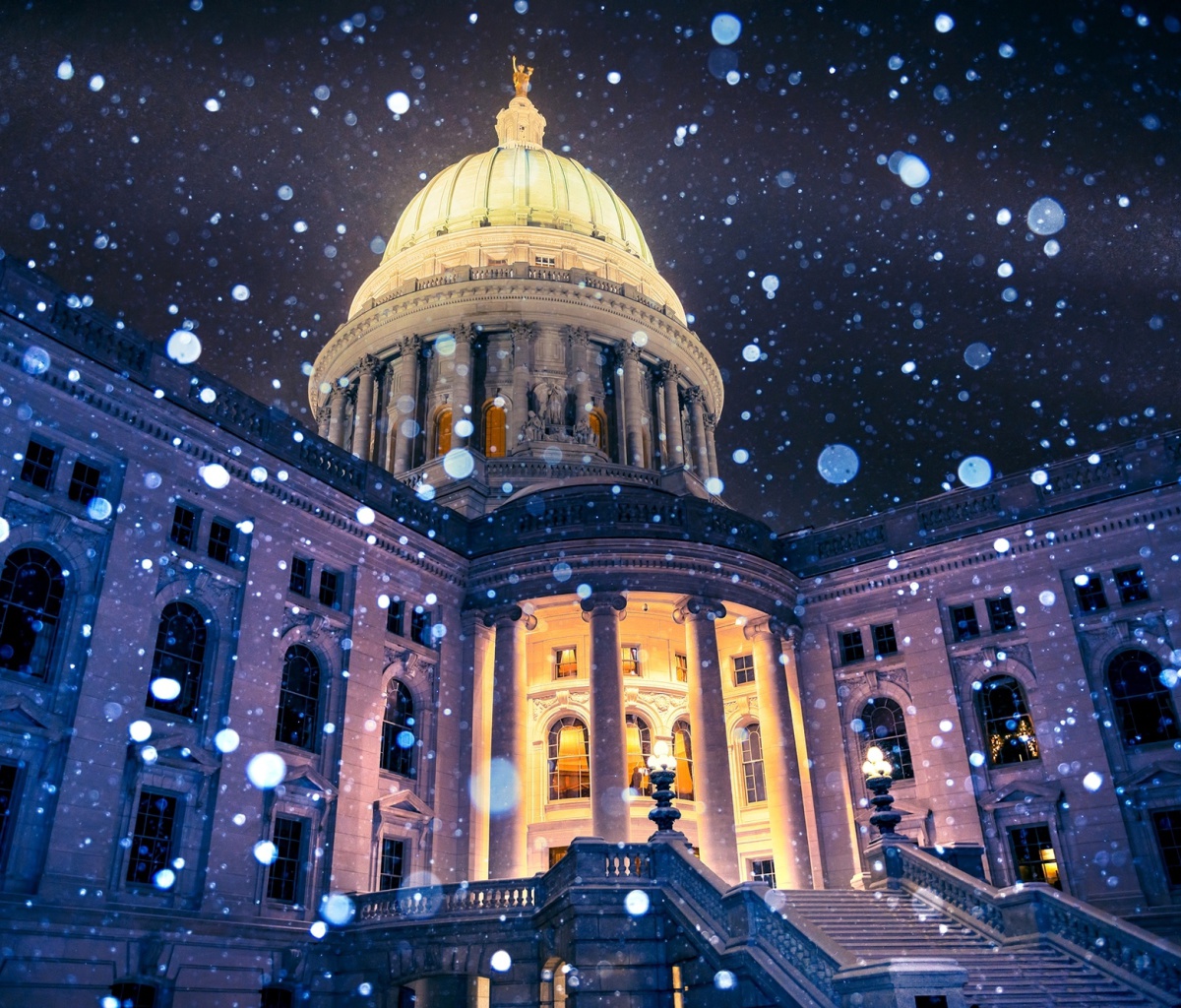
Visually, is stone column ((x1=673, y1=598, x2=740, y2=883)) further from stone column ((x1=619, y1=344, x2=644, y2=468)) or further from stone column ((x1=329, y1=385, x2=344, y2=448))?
stone column ((x1=329, y1=385, x2=344, y2=448))

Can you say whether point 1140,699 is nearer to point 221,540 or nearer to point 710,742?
point 710,742

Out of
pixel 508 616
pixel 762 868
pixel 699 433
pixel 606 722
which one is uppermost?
pixel 699 433

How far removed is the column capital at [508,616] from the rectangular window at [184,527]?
10.8 meters

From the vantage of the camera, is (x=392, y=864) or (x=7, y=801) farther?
(x=392, y=864)

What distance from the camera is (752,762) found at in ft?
124

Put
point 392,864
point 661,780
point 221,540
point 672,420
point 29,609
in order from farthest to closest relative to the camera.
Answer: point 672,420 < point 392,864 < point 221,540 < point 661,780 < point 29,609

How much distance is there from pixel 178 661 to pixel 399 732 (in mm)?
8048

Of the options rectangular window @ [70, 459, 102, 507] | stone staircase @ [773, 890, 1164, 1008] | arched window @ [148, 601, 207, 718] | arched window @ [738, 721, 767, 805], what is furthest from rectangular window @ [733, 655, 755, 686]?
rectangular window @ [70, 459, 102, 507]

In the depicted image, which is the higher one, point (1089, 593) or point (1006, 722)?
point (1089, 593)

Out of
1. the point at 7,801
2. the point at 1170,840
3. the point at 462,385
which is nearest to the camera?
the point at 7,801

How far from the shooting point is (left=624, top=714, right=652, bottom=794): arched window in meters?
36.2

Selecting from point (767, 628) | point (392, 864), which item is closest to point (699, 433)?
point (767, 628)

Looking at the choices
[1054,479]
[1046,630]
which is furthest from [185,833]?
[1054,479]

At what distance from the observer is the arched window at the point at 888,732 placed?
33.7 m
